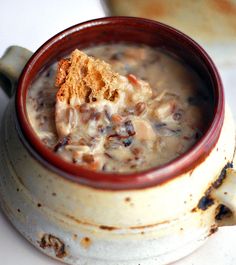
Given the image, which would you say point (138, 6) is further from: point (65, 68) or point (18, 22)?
point (65, 68)

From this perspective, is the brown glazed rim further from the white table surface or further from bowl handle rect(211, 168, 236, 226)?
the white table surface

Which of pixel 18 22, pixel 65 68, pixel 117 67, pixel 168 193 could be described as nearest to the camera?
pixel 168 193

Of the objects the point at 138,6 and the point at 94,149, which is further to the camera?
the point at 138,6

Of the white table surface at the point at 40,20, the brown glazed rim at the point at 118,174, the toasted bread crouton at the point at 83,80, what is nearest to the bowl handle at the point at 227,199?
the brown glazed rim at the point at 118,174

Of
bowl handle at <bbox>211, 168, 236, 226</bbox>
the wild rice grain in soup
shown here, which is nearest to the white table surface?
the wild rice grain in soup

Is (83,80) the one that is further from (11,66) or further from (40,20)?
(40,20)

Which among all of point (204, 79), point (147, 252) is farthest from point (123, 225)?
point (204, 79)

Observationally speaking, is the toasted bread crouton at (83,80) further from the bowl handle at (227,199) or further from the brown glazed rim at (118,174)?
the bowl handle at (227,199)
